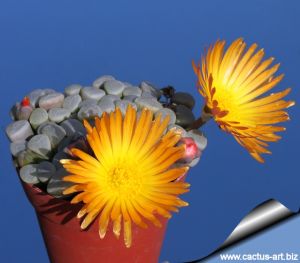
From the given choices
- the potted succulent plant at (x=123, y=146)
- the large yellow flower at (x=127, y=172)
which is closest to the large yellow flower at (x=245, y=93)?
the potted succulent plant at (x=123, y=146)

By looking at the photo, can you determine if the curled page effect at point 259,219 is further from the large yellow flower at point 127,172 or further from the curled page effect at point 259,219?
the large yellow flower at point 127,172

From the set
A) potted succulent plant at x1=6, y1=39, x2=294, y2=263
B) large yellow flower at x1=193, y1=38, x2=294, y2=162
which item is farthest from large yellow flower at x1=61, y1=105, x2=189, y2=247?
large yellow flower at x1=193, y1=38, x2=294, y2=162

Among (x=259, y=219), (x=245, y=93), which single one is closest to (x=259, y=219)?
(x=259, y=219)

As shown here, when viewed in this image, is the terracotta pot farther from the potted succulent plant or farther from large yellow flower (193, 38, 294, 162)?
large yellow flower (193, 38, 294, 162)

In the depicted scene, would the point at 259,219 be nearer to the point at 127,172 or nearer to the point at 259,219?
the point at 259,219

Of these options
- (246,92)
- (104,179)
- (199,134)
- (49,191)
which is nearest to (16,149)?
(49,191)

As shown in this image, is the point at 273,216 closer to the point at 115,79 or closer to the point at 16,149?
the point at 115,79
